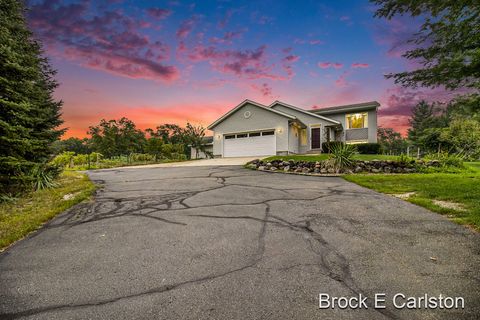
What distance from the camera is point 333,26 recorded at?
46.9ft

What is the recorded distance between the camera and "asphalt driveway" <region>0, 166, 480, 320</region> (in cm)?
175

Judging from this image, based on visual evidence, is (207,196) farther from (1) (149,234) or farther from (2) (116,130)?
(2) (116,130)

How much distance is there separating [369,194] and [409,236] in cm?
293

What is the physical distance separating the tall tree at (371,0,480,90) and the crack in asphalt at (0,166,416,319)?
377 centimetres

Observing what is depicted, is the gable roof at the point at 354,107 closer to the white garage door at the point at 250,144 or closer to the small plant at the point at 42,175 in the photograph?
the white garage door at the point at 250,144

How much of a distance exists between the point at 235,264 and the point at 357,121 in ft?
76.3

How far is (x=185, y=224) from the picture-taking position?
370 cm

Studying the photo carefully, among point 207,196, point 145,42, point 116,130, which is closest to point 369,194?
point 207,196

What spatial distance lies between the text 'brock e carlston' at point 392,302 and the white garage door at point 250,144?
18.1 m

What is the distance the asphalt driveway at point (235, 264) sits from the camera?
175 centimetres

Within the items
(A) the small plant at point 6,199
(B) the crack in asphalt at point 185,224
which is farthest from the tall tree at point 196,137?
(A) the small plant at point 6,199

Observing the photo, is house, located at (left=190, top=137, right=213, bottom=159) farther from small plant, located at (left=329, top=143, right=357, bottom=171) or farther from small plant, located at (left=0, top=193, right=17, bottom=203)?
small plant, located at (left=0, top=193, right=17, bottom=203)

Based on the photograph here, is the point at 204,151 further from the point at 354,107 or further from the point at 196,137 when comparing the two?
the point at 354,107

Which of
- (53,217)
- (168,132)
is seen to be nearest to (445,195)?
(53,217)
